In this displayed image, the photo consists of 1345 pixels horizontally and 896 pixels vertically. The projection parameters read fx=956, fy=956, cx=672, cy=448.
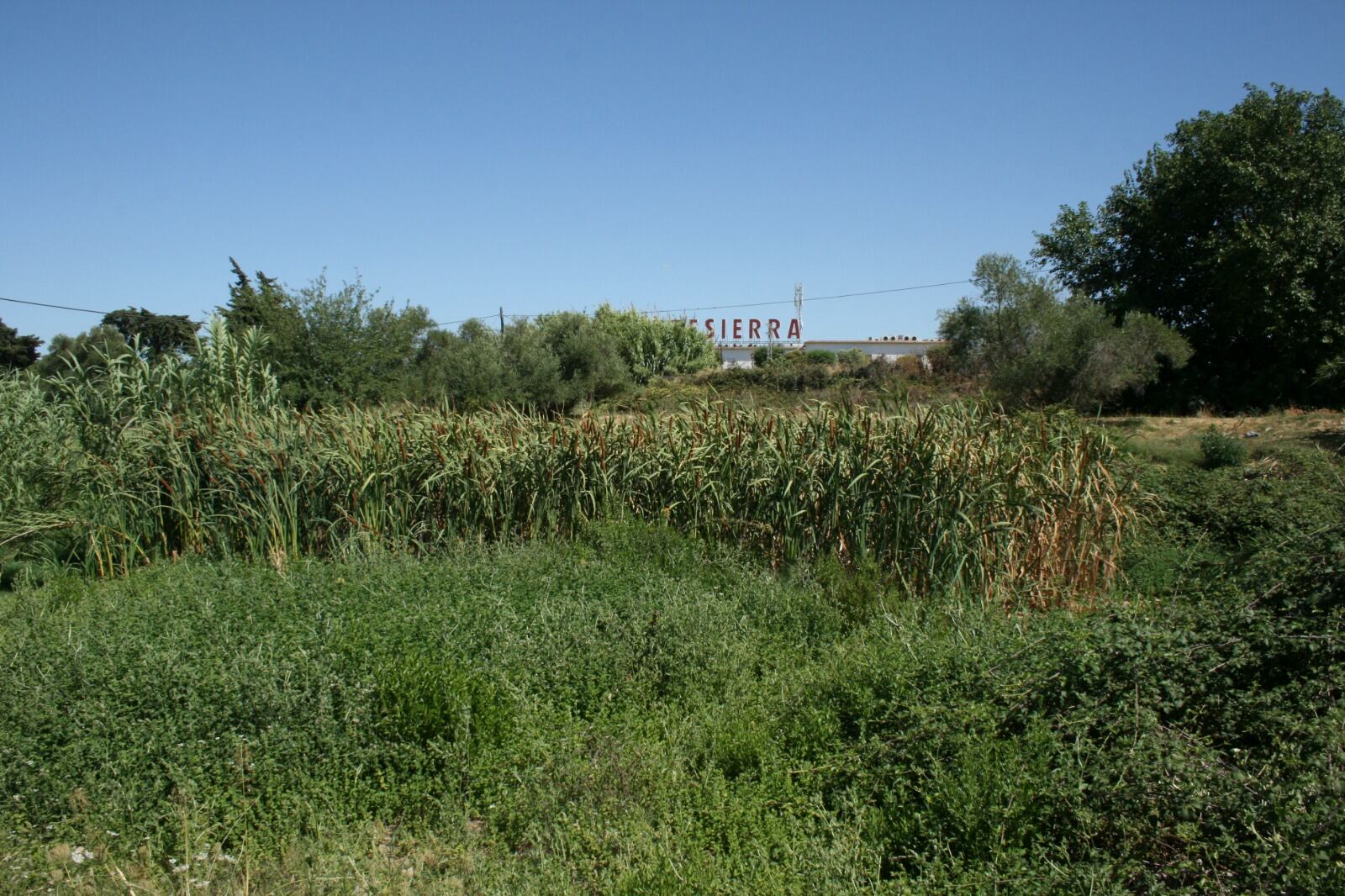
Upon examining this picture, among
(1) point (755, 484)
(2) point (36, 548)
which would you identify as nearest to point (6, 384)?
(2) point (36, 548)

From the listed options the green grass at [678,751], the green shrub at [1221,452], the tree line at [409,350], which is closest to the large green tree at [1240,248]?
the green shrub at [1221,452]

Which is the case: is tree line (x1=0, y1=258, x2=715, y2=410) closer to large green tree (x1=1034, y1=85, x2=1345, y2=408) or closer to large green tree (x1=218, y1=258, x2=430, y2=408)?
large green tree (x1=218, y1=258, x2=430, y2=408)

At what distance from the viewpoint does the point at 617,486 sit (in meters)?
8.72

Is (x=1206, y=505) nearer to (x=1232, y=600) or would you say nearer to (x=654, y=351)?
(x=1232, y=600)

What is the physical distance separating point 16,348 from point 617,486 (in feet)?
141

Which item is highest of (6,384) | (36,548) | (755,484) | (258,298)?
(258,298)

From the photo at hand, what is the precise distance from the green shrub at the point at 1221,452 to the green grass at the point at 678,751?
12.5 m

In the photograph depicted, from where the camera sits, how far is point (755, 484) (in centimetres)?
782

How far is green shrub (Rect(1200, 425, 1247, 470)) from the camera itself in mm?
16234

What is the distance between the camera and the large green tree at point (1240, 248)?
2455 cm

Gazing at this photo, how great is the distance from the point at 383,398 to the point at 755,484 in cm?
1235

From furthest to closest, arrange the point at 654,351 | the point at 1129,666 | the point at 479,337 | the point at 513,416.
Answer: the point at 654,351 < the point at 479,337 < the point at 513,416 < the point at 1129,666

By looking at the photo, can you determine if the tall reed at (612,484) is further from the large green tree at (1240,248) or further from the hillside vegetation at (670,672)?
the large green tree at (1240,248)

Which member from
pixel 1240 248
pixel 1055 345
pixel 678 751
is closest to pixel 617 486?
pixel 678 751
